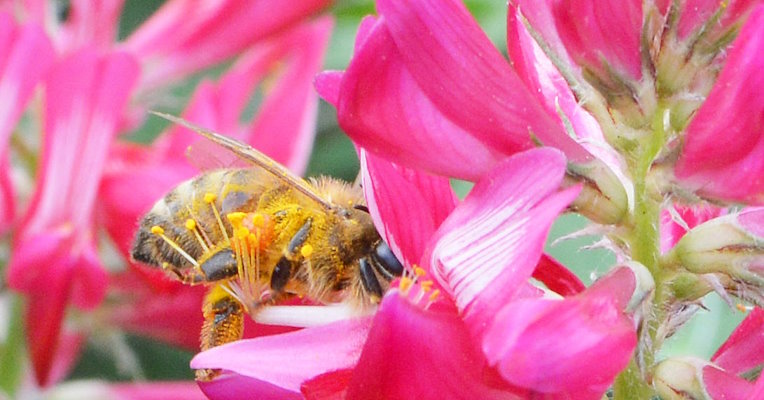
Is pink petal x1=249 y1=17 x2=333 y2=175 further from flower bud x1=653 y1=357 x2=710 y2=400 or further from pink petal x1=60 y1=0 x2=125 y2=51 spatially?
flower bud x1=653 y1=357 x2=710 y2=400

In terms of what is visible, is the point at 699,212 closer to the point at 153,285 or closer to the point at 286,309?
the point at 286,309

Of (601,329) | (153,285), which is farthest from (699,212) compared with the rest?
(153,285)

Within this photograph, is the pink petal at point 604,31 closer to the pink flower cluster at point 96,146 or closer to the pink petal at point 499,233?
the pink petal at point 499,233

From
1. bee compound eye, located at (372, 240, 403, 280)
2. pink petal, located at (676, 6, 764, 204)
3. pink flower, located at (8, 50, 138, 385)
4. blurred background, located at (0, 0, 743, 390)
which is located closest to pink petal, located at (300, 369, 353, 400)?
bee compound eye, located at (372, 240, 403, 280)

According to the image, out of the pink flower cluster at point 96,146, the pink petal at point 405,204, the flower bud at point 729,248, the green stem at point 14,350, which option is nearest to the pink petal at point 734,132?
the flower bud at point 729,248

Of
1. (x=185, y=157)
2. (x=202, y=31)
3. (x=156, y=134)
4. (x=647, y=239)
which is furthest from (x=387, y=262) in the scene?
(x=156, y=134)
